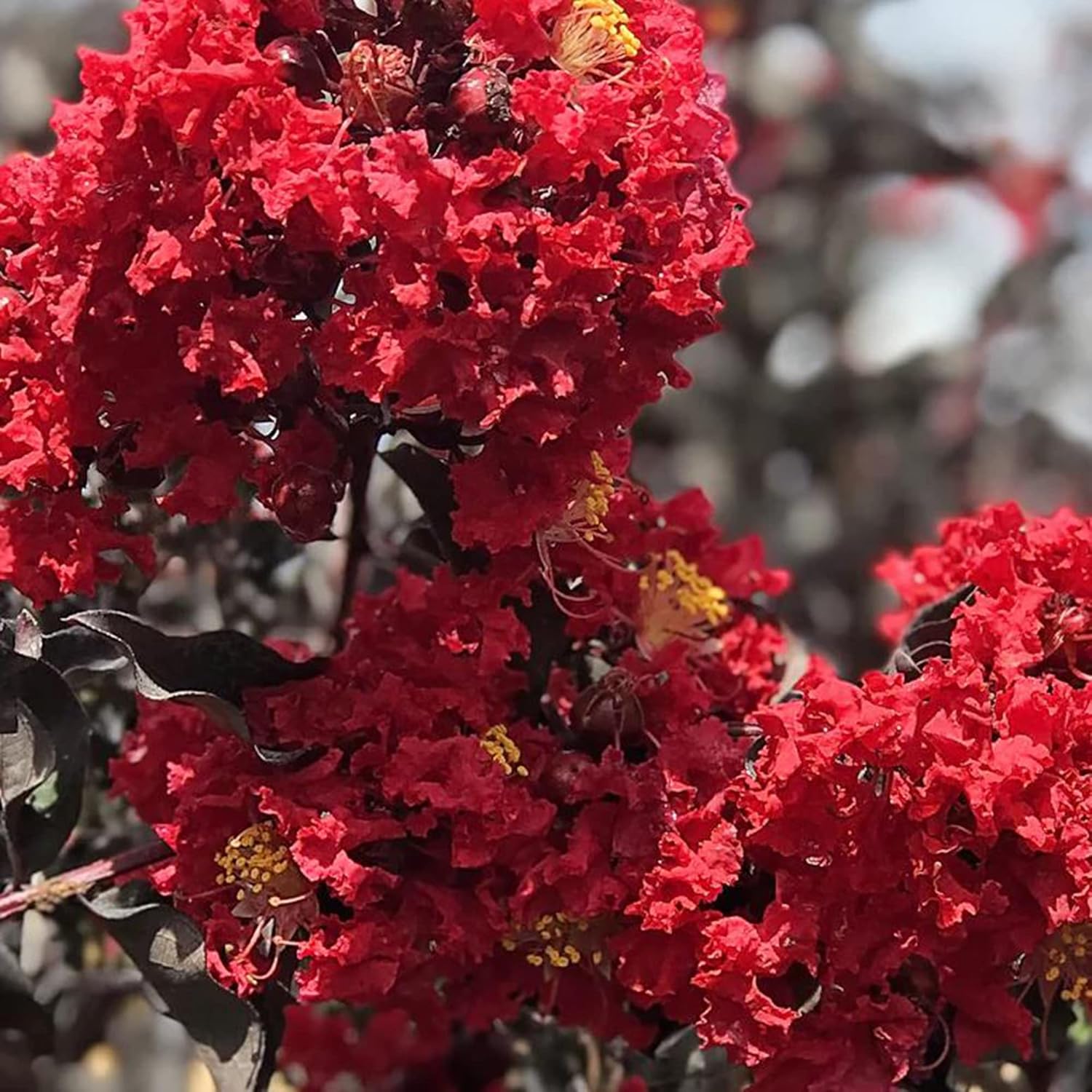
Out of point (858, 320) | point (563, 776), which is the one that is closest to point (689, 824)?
point (563, 776)

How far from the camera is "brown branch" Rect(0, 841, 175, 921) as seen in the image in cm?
84

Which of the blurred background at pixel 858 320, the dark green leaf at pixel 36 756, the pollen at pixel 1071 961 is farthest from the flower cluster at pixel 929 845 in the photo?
the blurred background at pixel 858 320

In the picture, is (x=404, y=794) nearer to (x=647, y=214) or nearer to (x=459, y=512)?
(x=459, y=512)

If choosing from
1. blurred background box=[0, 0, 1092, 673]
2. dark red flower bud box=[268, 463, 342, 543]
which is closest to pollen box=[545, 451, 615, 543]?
dark red flower bud box=[268, 463, 342, 543]

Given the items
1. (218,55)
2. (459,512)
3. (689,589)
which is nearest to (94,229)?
(218,55)

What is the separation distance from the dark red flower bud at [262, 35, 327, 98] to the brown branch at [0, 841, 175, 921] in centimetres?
38

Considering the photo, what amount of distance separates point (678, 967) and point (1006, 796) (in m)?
0.17

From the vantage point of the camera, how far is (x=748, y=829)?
76 centimetres

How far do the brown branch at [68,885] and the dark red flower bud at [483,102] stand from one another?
39 cm

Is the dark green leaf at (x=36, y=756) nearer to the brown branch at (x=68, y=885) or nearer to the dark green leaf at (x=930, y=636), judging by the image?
the brown branch at (x=68, y=885)

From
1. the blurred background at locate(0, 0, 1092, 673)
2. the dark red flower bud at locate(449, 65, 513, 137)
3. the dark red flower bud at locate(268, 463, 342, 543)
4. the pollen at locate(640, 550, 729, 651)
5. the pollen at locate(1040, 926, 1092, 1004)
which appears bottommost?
the blurred background at locate(0, 0, 1092, 673)

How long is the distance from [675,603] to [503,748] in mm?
165

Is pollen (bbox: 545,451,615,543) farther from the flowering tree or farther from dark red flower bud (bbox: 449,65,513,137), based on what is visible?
dark red flower bud (bbox: 449,65,513,137)

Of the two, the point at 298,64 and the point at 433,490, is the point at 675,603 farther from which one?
the point at 298,64
